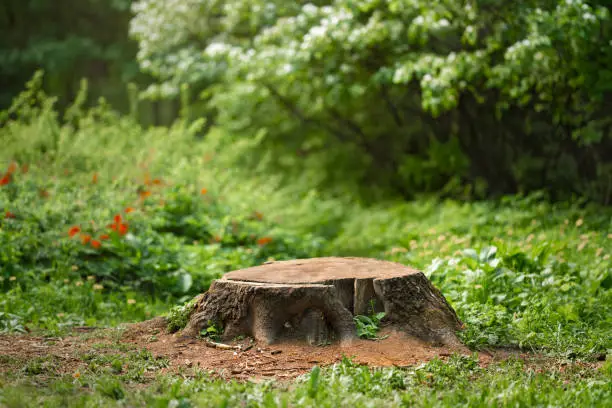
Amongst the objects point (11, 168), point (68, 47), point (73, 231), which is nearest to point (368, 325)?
point (73, 231)

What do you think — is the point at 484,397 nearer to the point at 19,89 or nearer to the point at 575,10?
the point at 575,10

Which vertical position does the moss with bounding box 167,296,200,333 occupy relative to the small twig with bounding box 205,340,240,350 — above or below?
above

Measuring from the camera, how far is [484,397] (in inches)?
146

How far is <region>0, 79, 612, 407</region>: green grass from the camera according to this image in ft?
12.5

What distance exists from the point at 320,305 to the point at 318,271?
460 mm

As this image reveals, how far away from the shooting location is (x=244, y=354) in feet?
14.9

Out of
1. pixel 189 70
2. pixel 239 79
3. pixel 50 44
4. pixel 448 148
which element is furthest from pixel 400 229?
pixel 50 44

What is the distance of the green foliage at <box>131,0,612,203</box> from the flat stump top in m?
4.22

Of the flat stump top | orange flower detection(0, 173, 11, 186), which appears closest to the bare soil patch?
the flat stump top

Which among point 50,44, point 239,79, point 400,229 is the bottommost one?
point 400,229

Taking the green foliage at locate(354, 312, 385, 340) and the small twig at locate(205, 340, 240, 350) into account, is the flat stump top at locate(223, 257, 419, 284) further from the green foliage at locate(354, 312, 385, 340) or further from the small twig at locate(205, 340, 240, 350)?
the small twig at locate(205, 340, 240, 350)

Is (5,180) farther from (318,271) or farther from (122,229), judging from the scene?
(318,271)

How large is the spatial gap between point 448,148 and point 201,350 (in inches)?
332

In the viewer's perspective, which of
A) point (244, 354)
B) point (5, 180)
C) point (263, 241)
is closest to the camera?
point (244, 354)
